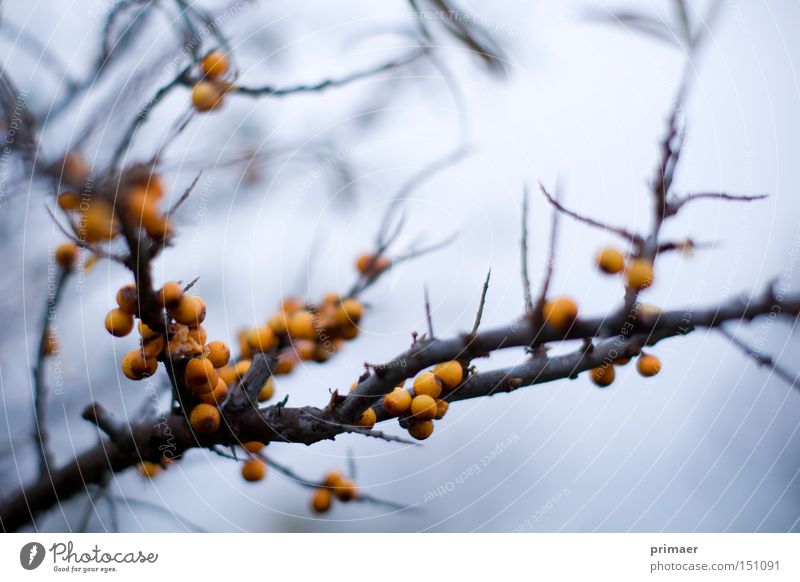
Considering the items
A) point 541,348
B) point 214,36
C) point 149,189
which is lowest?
point 541,348

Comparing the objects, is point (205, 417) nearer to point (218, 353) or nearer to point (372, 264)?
point (218, 353)

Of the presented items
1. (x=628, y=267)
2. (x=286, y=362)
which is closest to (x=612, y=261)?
(x=628, y=267)

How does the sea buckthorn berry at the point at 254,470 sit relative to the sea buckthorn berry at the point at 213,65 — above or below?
below

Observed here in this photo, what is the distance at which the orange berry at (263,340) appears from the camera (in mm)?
578

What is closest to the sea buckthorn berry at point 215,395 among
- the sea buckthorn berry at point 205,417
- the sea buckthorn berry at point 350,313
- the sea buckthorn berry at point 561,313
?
the sea buckthorn berry at point 205,417

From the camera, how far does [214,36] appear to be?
2.08 feet

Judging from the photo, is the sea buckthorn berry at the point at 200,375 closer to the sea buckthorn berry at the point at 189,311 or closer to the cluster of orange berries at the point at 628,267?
the sea buckthorn berry at the point at 189,311

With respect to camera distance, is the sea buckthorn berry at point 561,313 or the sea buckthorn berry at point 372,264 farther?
the sea buckthorn berry at point 372,264

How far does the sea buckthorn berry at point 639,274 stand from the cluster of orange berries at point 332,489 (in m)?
0.31

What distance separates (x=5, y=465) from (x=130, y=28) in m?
0.40
